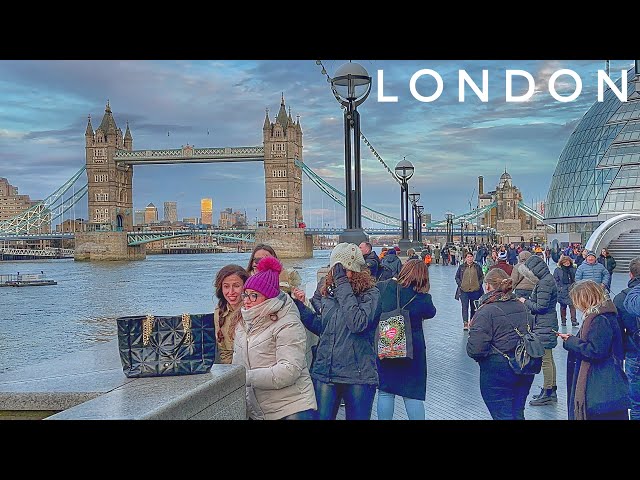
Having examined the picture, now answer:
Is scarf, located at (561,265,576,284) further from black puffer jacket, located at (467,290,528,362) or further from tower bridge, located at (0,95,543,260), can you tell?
tower bridge, located at (0,95,543,260)

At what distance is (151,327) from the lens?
2646 mm

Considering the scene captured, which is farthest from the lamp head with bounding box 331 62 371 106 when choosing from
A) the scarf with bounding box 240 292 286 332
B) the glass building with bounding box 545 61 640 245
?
the glass building with bounding box 545 61 640 245

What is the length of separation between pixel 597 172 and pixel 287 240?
23.7 meters

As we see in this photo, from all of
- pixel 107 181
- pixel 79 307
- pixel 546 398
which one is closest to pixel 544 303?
pixel 546 398

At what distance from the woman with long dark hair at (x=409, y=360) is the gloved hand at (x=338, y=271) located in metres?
0.44

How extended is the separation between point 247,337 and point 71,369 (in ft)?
3.34

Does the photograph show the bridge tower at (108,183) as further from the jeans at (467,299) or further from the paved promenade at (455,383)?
the paved promenade at (455,383)

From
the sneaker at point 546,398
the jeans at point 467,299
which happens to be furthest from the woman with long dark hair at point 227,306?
the jeans at point 467,299

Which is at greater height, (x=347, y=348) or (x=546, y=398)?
(x=347, y=348)

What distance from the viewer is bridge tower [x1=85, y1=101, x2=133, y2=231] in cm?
7638

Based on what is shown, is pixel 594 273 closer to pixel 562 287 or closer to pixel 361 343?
pixel 562 287

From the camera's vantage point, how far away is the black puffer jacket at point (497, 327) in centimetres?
349
